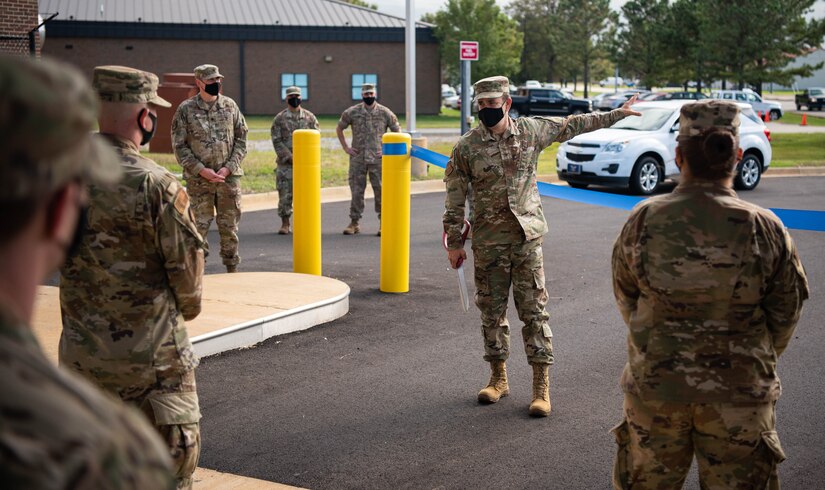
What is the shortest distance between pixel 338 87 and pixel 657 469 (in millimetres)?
51818

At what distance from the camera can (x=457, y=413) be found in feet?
21.3

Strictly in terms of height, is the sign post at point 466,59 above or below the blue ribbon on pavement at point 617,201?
above

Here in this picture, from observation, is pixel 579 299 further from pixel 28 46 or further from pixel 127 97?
pixel 28 46

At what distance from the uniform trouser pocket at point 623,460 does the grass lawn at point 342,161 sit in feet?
48.9

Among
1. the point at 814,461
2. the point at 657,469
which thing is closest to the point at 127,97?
the point at 657,469

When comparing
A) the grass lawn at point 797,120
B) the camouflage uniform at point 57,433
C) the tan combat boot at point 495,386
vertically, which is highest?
the camouflage uniform at point 57,433

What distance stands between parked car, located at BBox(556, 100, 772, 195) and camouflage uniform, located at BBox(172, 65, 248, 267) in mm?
9923

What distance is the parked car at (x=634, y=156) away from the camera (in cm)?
1944

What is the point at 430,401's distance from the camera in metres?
6.74

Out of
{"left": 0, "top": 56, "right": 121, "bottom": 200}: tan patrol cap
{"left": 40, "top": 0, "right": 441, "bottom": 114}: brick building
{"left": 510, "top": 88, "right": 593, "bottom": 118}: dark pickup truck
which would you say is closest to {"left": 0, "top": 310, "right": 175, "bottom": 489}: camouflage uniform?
{"left": 0, "top": 56, "right": 121, "bottom": 200}: tan patrol cap

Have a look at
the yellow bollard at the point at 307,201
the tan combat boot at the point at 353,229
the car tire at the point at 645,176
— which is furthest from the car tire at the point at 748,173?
the yellow bollard at the point at 307,201

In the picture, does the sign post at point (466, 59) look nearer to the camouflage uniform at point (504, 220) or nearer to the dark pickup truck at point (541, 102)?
the camouflage uniform at point (504, 220)

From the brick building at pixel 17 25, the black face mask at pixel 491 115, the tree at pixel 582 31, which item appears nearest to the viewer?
the black face mask at pixel 491 115

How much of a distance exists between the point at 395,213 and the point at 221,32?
142 ft
